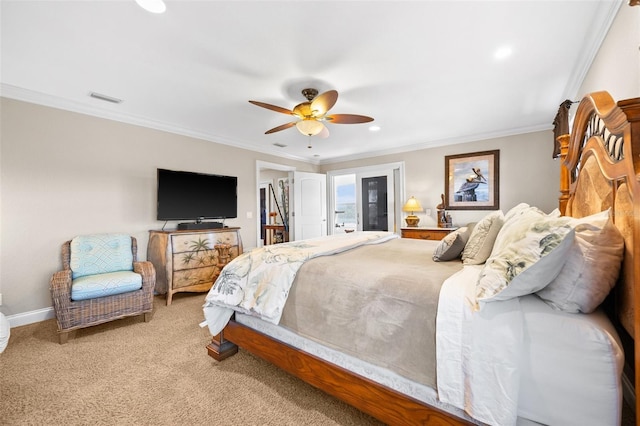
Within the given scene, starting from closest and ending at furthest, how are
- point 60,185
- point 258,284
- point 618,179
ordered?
point 618,179, point 258,284, point 60,185

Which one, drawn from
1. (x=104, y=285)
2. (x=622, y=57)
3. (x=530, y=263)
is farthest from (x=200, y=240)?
(x=622, y=57)

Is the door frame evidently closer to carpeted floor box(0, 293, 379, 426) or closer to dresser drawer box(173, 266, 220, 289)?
dresser drawer box(173, 266, 220, 289)

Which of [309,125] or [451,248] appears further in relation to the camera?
[309,125]

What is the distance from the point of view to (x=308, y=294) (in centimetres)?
164

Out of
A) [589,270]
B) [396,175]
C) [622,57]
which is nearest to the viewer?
[589,270]

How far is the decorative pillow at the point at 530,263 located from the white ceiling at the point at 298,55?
1.53 meters

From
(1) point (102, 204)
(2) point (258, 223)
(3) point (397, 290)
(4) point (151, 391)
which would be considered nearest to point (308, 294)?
(3) point (397, 290)

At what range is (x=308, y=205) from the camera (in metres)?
5.99

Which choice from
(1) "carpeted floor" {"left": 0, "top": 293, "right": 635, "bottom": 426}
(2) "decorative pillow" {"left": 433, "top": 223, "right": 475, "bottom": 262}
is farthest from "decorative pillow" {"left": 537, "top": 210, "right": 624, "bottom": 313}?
(2) "decorative pillow" {"left": 433, "top": 223, "right": 475, "bottom": 262}

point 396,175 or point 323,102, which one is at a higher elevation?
point 323,102

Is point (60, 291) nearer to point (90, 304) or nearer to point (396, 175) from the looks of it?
point (90, 304)

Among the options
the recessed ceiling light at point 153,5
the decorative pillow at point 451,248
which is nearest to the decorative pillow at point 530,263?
the decorative pillow at point 451,248

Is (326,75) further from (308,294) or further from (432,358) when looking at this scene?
(432,358)

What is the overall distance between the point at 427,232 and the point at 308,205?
2.56 meters
